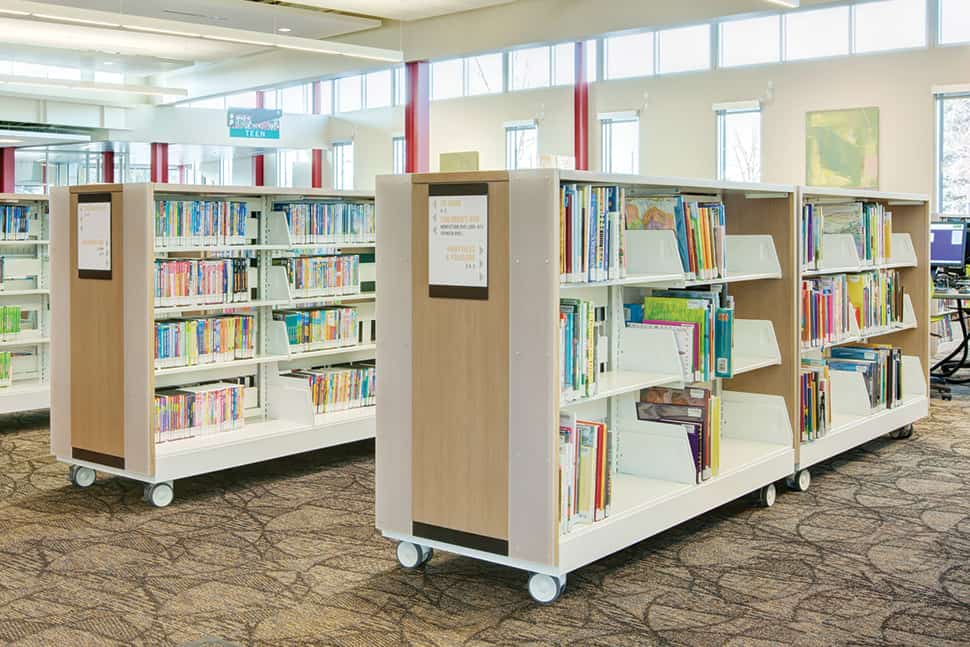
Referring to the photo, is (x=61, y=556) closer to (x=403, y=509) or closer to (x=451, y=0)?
(x=403, y=509)

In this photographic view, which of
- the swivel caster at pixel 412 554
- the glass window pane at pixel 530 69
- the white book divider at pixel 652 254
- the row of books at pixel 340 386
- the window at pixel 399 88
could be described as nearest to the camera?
the swivel caster at pixel 412 554

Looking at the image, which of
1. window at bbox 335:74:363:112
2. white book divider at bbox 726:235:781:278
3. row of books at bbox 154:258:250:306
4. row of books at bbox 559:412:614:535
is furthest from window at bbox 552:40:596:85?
row of books at bbox 559:412:614:535

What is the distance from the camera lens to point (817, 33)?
43.5 feet

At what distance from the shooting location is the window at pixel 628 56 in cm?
1504

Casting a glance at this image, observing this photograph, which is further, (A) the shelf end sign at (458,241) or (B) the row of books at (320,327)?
(B) the row of books at (320,327)

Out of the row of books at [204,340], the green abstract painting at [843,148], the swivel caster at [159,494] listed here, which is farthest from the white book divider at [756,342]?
the green abstract painting at [843,148]

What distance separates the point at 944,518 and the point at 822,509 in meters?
0.54

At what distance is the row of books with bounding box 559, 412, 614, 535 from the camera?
3703 millimetres

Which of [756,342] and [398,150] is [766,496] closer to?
[756,342]

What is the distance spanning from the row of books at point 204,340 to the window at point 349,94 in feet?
47.8

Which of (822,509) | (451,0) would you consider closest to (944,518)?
(822,509)

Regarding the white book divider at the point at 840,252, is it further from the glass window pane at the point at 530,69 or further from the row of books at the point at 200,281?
the glass window pane at the point at 530,69

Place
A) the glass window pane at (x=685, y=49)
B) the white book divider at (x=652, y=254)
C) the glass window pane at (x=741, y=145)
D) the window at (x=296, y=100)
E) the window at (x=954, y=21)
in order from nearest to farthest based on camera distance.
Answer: the white book divider at (x=652, y=254) < the window at (x=954, y=21) < the glass window pane at (x=741, y=145) < the glass window pane at (x=685, y=49) < the window at (x=296, y=100)

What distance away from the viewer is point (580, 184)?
3826 mm
